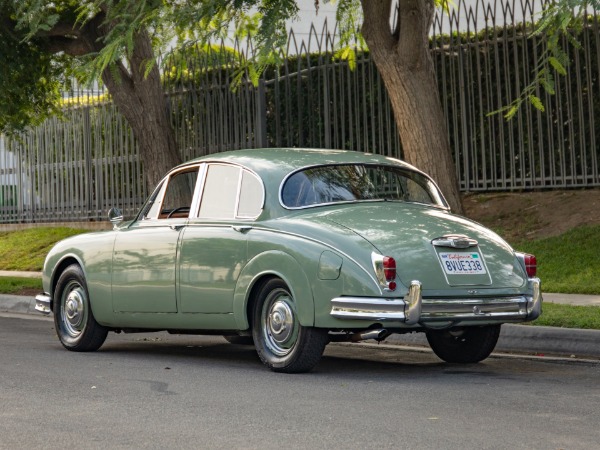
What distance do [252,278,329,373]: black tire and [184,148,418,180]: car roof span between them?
0.97 metres

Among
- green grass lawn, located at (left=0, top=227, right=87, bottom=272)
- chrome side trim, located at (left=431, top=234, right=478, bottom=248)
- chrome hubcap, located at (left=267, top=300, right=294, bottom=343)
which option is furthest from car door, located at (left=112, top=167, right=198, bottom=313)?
green grass lawn, located at (left=0, top=227, right=87, bottom=272)

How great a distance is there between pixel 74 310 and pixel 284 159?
2534 mm

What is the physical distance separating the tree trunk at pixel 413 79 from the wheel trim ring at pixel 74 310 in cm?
487

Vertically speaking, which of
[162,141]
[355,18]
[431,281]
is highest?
[355,18]

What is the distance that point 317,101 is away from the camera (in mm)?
20094

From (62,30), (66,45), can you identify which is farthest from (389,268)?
(66,45)

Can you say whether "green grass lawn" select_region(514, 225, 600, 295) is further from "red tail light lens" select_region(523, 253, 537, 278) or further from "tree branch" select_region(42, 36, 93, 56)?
"tree branch" select_region(42, 36, 93, 56)

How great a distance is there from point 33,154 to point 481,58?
12019 mm

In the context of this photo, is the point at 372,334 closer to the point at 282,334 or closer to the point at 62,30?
the point at 282,334

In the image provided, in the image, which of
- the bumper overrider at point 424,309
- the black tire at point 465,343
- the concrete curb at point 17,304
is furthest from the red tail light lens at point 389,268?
the concrete curb at point 17,304

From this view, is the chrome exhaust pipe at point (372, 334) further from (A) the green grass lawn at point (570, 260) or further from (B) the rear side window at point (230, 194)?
(A) the green grass lawn at point (570, 260)

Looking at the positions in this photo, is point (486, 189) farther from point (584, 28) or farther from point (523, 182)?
point (584, 28)

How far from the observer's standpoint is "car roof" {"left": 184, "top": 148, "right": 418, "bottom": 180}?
9.48 meters

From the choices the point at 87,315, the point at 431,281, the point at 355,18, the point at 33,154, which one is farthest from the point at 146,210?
the point at 33,154
